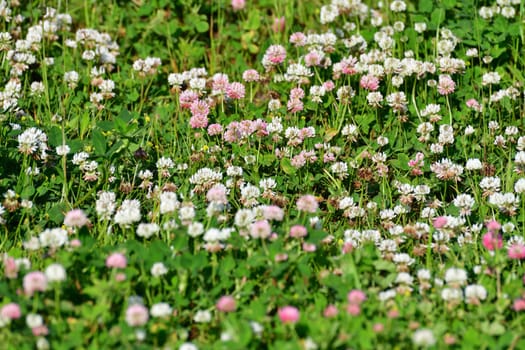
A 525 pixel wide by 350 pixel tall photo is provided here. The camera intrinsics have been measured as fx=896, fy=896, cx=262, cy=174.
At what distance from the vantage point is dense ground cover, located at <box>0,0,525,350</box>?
336 centimetres

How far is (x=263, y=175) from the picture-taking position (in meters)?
4.53

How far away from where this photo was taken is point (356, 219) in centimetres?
436

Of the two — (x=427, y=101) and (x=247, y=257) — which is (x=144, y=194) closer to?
(x=247, y=257)

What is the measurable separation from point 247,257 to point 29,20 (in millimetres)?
2883

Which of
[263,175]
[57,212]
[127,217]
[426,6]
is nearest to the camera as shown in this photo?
[127,217]

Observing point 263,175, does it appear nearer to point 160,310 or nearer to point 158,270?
point 158,270

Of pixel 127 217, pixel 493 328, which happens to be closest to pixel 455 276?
pixel 493 328

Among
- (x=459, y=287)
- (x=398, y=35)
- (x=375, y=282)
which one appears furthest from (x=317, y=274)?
(x=398, y=35)

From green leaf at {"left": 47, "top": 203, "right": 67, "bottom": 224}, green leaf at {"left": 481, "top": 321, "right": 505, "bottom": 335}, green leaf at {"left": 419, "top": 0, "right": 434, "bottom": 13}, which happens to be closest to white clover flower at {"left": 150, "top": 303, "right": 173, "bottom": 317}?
green leaf at {"left": 47, "top": 203, "right": 67, "bottom": 224}


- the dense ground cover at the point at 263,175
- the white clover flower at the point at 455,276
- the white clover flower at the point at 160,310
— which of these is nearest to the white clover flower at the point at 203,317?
the dense ground cover at the point at 263,175

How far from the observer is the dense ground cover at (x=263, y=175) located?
336 centimetres

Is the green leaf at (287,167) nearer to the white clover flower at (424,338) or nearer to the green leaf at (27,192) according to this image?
the green leaf at (27,192)

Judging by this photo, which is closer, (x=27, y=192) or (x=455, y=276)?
(x=455, y=276)

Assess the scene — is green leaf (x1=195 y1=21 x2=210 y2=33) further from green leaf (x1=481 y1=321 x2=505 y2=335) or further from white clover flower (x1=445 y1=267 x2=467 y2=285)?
green leaf (x1=481 y1=321 x2=505 y2=335)
